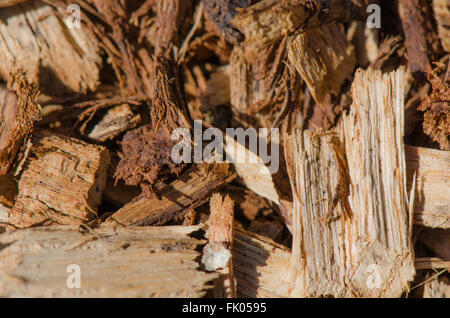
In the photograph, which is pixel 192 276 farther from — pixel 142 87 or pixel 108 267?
pixel 142 87

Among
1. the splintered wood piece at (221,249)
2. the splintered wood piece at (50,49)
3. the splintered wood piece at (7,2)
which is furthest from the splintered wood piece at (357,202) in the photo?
the splintered wood piece at (7,2)

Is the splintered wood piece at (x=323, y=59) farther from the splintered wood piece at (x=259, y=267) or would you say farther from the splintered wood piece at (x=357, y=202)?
the splintered wood piece at (x=259, y=267)

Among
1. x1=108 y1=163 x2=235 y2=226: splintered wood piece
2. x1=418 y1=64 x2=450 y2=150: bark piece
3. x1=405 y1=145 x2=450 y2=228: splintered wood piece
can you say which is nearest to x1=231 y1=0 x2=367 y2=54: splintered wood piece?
x1=418 y1=64 x2=450 y2=150: bark piece

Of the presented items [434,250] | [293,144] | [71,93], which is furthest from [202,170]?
[434,250]

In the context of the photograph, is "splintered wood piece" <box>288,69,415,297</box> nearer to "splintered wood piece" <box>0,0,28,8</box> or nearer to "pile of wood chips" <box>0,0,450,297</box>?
"pile of wood chips" <box>0,0,450,297</box>

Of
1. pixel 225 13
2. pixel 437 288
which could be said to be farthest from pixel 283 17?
pixel 437 288

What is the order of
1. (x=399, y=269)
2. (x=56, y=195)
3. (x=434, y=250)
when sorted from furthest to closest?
1. (x=434, y=250)
2. (x=56, y=195)
3. (x=399, y=269)
